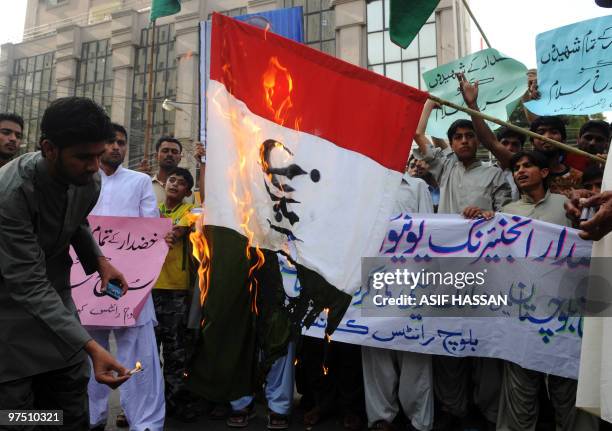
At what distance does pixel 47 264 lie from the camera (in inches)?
84.4

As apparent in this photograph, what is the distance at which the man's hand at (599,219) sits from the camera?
191 centimetres

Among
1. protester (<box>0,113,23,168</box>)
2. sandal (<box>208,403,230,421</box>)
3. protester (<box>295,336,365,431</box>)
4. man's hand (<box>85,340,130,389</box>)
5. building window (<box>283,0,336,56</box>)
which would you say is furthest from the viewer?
building window (<box>283,0,336,56</box>)

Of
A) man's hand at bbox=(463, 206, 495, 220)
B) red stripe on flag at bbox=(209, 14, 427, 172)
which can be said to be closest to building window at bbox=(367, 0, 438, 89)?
man's hand at bbox=(463, 206, 495, 220)

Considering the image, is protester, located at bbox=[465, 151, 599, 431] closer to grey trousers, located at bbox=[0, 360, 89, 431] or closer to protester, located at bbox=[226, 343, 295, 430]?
protester, located at bbox=[226, 343, 295, 430]

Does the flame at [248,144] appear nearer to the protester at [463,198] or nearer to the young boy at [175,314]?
the young boy at [175,314]

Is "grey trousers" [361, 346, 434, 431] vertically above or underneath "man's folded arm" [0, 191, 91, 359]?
underneath

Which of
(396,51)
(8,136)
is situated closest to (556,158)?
(8,136)

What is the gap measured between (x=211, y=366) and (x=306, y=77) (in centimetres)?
150

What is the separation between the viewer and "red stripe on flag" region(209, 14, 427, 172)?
2.50m

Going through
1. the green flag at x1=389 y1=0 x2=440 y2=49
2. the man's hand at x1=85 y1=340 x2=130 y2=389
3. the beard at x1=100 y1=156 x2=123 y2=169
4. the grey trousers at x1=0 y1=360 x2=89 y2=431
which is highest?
the green flag at x1=389 y1=0 x2=440 y2=49

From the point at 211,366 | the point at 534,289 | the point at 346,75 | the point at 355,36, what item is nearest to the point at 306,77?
the point at 346,75

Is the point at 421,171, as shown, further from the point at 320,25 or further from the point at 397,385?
the point at 320,25

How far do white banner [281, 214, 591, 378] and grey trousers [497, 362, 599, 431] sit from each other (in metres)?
0.10

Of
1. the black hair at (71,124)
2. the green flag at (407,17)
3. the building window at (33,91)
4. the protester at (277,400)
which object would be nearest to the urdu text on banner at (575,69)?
the green flag at (407,17)
